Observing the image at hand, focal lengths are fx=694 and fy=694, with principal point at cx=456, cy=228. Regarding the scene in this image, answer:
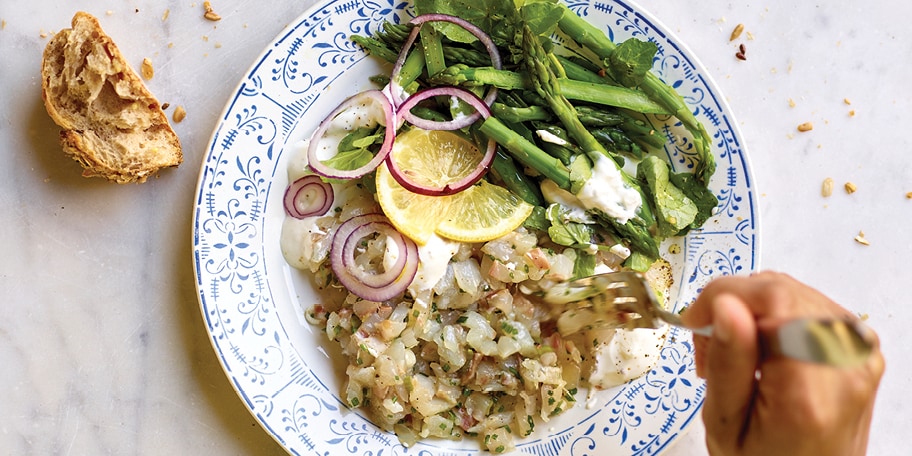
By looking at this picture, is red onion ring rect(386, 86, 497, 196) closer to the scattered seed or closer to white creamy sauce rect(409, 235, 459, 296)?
white creamy sauce rect(409, 235, 459, 296)

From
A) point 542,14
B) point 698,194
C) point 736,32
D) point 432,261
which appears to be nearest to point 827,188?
point 698,194

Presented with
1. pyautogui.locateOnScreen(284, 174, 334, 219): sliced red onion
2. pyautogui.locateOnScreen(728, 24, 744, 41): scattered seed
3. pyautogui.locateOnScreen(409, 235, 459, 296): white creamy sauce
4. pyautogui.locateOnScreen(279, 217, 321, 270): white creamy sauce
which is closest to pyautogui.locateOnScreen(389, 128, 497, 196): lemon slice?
pyautogui.locateOnScreen(409, 235, 459, 296): white creamy sauce

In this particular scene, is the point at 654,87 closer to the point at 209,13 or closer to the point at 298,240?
the point at 298,240

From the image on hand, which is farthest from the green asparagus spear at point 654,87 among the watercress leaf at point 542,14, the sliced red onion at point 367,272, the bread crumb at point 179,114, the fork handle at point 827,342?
the bread crumb at point 179,114

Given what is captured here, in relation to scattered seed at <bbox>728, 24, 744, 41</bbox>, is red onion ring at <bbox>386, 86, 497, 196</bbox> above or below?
below

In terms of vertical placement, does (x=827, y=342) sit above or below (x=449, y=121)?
above

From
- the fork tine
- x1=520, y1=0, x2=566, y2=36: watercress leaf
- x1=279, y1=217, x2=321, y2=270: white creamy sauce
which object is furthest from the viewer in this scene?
x1=279, y1=217, x2=321, y2=270: white creamy sauce
